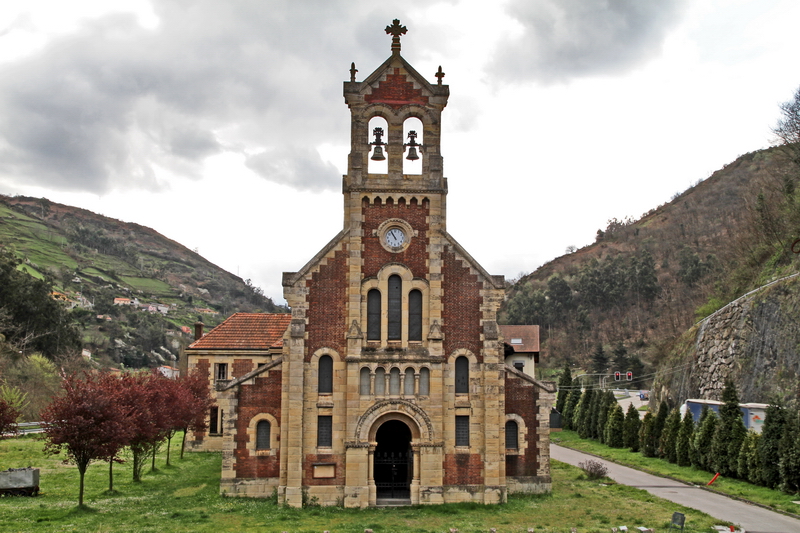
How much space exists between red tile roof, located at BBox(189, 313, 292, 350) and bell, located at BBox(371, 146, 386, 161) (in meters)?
16.4

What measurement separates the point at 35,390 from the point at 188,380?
1168 inches

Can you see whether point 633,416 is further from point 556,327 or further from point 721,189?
point 721,189

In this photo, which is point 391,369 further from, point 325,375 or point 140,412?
point 140,412

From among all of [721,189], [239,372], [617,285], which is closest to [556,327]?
[617,285]

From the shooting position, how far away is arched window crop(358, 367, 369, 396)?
26453 mm

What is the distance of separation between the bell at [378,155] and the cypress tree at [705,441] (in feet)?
75.2

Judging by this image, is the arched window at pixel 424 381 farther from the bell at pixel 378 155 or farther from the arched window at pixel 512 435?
the bell at pixel 378 155

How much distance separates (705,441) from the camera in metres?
34.7

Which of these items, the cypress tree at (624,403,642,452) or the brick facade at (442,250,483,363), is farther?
the cypress tree at (624,403,642,452)

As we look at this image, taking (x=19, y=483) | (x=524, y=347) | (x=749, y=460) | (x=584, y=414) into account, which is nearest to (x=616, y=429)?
(x=584, y=414)

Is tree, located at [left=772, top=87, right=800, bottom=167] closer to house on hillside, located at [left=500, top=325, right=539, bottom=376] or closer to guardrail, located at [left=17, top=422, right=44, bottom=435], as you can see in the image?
house on hillside, located at [left=500, top=325, right=539, bottom=376]

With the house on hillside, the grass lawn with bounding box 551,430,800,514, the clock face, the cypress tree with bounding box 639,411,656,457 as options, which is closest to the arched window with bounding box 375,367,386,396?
the clock face

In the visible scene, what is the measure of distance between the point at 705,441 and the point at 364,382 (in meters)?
20.5

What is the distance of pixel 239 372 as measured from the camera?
41688 mm
